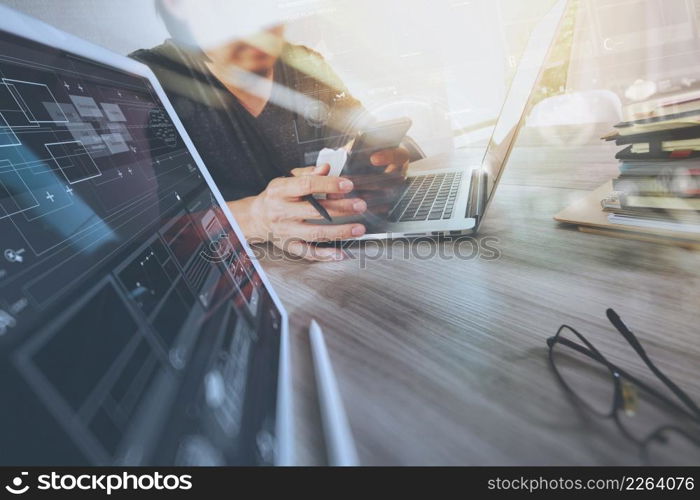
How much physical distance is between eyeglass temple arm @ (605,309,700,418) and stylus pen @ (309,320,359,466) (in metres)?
0.24

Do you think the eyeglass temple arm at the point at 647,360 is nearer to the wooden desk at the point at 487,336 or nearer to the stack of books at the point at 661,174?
the wooden desk at the point at 487,336

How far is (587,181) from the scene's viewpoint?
79cm

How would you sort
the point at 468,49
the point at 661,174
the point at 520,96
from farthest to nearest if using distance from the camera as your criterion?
the point at 468,49
the point at 520,96
the point at 661,174

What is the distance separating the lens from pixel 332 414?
0.31 meters

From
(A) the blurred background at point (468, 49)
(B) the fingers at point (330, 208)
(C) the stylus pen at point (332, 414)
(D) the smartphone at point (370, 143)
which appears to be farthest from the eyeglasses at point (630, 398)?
(A) the blurred background at point (468, 49)

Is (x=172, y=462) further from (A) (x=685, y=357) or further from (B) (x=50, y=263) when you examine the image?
(A) (x=685, y=357)

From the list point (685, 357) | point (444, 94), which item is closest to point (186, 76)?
point (685, 357)

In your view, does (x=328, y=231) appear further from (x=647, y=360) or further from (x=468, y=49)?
(x=468, y=49)

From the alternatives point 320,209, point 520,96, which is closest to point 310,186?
point 320,209

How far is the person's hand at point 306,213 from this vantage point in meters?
0.71

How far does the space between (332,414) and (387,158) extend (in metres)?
0.76

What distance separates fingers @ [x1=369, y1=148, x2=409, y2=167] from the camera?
0.93 m

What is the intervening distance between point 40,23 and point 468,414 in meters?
0.42

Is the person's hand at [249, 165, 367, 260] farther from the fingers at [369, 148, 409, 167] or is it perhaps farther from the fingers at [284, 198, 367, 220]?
the fingers at [369, 148, 409, 167]
